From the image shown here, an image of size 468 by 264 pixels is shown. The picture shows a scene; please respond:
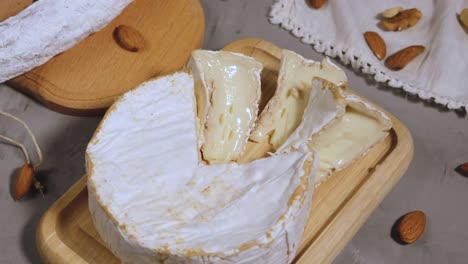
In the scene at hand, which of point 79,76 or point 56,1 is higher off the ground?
point 56,1

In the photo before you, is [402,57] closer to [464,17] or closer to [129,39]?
[464,17]

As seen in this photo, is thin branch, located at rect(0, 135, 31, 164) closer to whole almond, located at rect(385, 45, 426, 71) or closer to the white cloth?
the white cloth

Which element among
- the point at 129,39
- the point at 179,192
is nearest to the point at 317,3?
the point at 129,39

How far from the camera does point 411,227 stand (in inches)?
57.6

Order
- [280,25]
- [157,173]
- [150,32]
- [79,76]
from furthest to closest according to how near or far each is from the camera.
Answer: [280,25] < [150,32] < [79,76] < [157,173]

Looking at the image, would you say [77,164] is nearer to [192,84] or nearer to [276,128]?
[192,84]

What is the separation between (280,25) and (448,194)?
676mm

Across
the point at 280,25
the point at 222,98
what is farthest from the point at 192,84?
the point at 280,25

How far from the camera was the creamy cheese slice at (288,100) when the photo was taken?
57.1 inches

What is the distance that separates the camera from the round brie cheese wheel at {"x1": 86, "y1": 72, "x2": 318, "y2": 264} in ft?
3.74

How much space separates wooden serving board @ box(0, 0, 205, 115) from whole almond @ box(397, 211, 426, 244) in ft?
2.22

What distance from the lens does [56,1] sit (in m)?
1.55

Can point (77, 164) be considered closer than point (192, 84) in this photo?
No

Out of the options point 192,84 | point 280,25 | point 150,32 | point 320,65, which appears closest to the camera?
point 192,84
